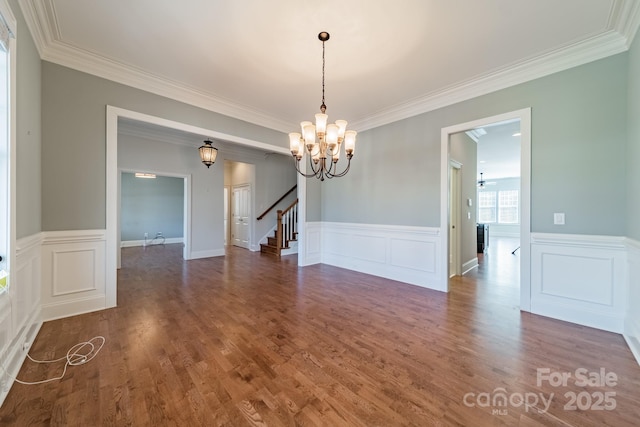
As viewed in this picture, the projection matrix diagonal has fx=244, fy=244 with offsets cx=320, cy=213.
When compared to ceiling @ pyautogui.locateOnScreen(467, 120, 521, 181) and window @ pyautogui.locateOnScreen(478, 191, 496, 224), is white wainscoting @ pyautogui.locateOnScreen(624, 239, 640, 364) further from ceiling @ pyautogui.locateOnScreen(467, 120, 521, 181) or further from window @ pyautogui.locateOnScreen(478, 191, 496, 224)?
window @ pyautogui.locateOnScreen(478, 191, 496, 224)

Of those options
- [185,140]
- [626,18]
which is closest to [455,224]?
[626,18]

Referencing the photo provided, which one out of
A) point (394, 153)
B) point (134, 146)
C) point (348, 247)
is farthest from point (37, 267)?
point (394, 153)

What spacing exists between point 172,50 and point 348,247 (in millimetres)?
4155

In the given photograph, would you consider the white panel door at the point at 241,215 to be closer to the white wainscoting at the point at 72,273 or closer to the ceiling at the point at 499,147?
the white wainscoting at the point at 72,273

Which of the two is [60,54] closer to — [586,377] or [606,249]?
A: [586,377]

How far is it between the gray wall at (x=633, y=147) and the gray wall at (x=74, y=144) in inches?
213

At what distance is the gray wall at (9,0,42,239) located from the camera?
2006 millimetres

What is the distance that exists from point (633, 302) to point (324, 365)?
2901mm

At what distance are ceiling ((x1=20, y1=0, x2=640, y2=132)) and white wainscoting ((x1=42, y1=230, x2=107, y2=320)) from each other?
2.00 metres

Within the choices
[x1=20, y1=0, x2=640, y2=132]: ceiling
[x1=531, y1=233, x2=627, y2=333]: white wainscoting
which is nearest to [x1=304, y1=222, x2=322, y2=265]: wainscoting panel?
[x1=20, y1=0, x2=640, y2=132]: ceiling

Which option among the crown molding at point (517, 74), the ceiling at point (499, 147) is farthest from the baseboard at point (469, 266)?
the crown molding at point (517, 74)

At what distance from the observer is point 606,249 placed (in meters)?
2.56

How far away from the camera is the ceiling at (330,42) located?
7.11 ft

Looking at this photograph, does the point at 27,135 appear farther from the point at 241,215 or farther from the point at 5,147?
the point at 241,215
